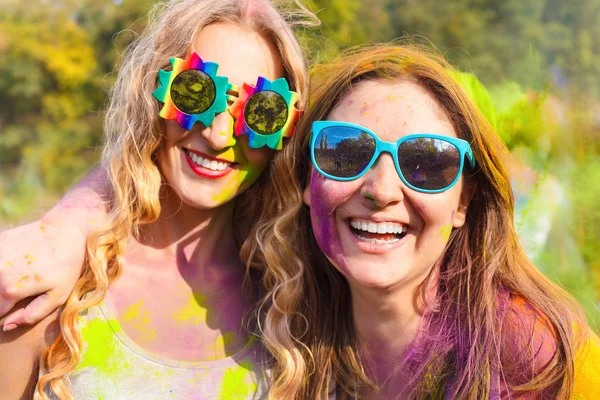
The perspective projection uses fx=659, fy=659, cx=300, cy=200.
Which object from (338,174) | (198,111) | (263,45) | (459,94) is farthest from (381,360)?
(263,45)

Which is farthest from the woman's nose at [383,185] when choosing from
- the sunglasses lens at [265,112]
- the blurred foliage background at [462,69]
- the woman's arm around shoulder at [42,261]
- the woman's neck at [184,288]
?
the blurred foliage background at [462,69]

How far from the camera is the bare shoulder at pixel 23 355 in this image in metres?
2.32

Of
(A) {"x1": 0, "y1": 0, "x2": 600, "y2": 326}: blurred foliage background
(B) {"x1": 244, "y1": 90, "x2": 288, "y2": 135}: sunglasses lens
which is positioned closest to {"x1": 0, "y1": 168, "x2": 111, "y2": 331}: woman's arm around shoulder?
(B) {"x1": 244, "y1": 90, "x2": 288, "y2": 135}: sunglasses lens

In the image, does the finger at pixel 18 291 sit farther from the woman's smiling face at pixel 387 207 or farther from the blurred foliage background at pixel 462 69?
the blurred foliage background at pixel 462 69

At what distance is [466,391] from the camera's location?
7.07 ft

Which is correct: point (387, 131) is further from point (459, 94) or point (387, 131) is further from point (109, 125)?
point (109, 125)

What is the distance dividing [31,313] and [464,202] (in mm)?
1543

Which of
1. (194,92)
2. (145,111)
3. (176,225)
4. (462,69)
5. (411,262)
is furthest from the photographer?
(462,69)

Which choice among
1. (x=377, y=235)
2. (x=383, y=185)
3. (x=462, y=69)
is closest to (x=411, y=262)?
(x=377, y=235)

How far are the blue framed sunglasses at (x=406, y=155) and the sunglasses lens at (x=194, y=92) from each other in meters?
0.51

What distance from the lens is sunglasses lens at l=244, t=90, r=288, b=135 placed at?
2471 mm

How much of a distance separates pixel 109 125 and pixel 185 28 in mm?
581

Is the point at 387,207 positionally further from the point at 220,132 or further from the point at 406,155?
the point at 220,132

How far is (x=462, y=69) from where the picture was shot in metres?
7.12
